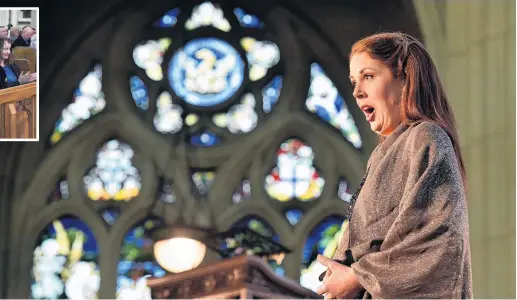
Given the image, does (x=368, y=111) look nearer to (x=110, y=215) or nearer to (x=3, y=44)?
(x=3, y=44)

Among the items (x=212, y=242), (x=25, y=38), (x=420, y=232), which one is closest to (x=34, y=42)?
Answer: (x=25, y=38)

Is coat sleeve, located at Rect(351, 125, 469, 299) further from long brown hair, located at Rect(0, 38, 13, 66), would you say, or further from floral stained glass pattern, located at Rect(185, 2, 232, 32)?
floral stained glass pattern, located at Rect(185, 2, 232, 32)

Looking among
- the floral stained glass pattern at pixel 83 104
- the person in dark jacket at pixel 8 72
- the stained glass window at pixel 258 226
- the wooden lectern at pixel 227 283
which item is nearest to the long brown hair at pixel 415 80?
the wooden lectern at pixel 227 283

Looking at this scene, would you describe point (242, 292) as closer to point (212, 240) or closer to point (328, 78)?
point (212, 240)

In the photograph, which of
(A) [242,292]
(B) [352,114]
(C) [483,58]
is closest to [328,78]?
(B) [352,114]

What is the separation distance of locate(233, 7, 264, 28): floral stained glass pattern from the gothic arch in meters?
0.17

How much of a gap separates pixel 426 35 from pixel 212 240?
2.11 metres

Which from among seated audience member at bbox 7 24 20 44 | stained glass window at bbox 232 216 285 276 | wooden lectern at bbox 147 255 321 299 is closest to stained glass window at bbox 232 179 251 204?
stained glass window at bbox 232 216 285 276

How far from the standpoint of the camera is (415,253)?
122 centimetres

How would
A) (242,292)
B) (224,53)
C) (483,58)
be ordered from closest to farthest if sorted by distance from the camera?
(242,292) < (483,58) < (224,53)

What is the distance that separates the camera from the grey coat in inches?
47.9

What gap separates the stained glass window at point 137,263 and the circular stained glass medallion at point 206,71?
3.59ft

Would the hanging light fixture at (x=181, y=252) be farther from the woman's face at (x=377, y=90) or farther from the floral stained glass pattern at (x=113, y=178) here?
the woman's face at (x=377, y=90)

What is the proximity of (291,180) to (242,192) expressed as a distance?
389mm
